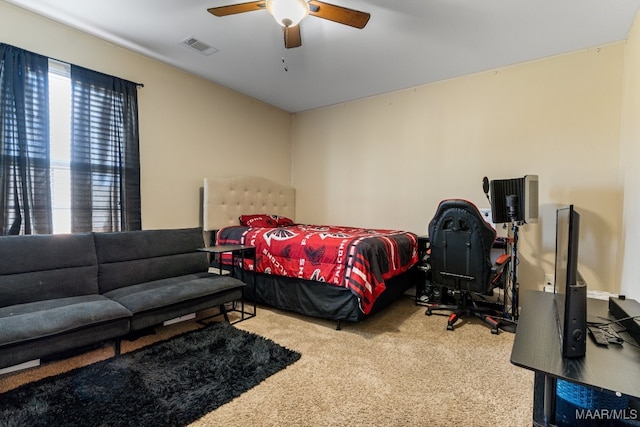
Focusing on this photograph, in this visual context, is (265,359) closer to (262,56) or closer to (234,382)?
(234,382)

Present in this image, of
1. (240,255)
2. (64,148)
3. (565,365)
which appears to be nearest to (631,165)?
(565,365)

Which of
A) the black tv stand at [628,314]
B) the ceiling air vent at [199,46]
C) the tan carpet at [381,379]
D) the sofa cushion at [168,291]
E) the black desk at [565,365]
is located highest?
the ceiling air vent at [199,46]

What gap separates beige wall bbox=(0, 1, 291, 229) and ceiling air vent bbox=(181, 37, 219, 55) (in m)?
0.62

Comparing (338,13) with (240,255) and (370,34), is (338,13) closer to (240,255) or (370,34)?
(370,34)

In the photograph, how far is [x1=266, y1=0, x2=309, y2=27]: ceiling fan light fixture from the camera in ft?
6.39

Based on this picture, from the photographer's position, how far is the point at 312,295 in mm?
2877

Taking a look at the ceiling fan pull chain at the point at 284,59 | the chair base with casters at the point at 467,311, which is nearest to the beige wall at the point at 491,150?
the chair base with casters at the point at 467,311

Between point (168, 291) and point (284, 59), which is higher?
point (284, 59)

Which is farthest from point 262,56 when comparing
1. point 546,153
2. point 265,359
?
point 546,153

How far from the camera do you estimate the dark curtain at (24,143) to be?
2.35m

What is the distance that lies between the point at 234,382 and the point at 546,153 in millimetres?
3581

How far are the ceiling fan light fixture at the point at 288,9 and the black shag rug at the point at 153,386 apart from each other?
2339mm

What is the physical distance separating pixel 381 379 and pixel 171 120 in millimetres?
3376

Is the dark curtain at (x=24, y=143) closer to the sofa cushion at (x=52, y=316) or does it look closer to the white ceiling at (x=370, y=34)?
the white ceiling at (x=370, y=34)
